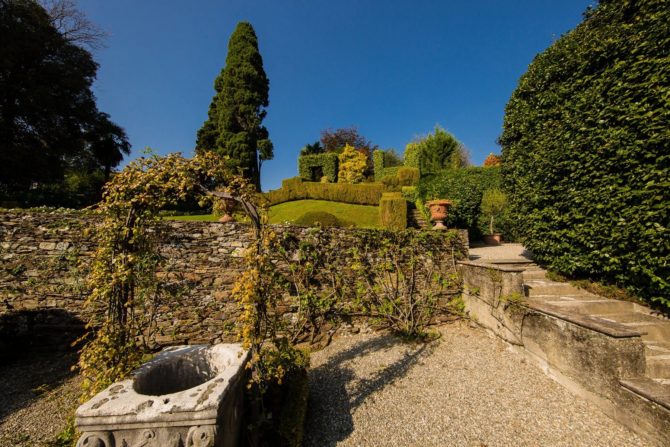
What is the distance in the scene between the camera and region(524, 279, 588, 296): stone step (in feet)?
14.4

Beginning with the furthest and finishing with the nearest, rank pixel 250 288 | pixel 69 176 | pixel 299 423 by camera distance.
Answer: pixel 69 176 < pixel 299 423 < pixel 250 288

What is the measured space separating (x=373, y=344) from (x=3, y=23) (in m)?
24.3

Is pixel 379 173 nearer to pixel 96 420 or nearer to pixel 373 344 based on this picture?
pixel 373 344

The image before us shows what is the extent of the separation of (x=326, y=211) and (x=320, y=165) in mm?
11511

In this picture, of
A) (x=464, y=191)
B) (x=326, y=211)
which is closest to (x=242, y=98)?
(x=326, y=211)

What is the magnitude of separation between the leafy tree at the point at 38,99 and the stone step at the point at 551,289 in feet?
78.7

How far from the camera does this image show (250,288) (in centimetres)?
228

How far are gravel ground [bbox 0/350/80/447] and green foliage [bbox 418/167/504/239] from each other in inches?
522

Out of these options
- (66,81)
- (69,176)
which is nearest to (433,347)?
(66,81)

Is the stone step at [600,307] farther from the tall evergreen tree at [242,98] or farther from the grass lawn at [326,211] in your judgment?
the tall evergreen tree at [242,98]

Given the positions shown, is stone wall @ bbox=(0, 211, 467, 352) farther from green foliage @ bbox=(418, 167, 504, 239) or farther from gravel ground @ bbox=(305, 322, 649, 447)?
green foliage @ bbox=(418, 167, 504, 239)

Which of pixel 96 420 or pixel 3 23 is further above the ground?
pixel 3 23

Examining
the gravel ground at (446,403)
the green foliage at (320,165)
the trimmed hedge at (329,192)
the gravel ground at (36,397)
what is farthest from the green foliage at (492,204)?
the gravel ground at (36,397)

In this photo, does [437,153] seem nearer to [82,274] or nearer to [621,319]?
[621,319]
